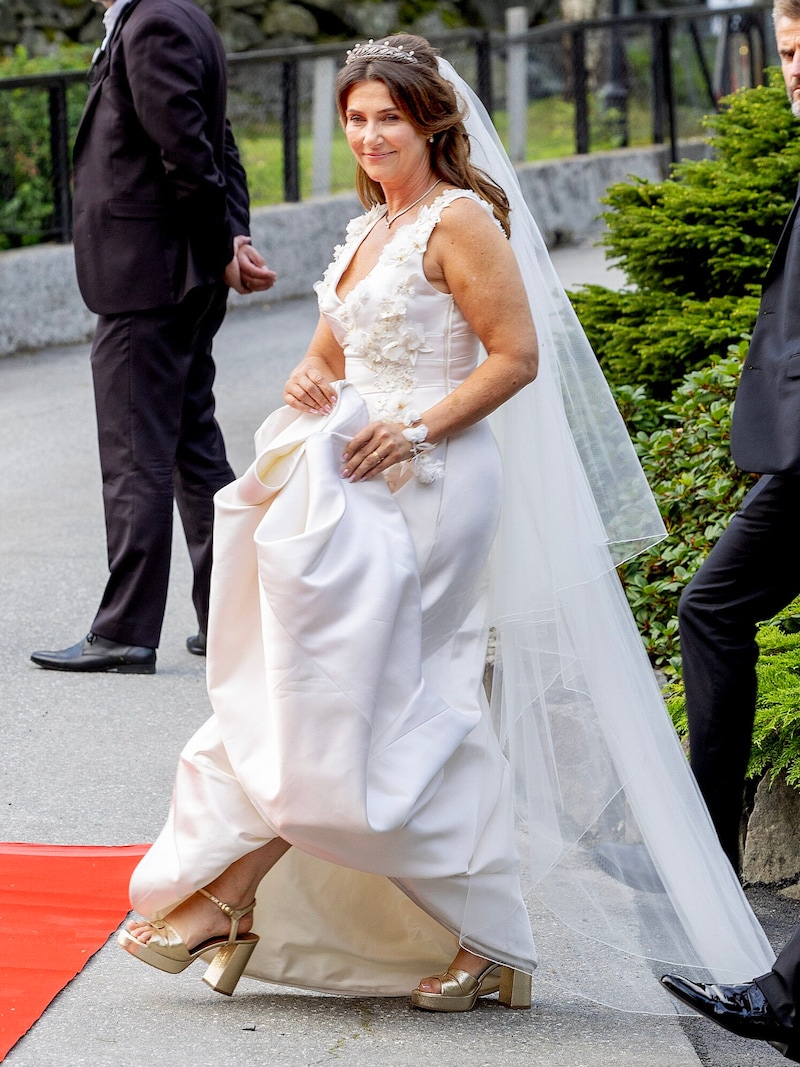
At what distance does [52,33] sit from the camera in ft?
75.3

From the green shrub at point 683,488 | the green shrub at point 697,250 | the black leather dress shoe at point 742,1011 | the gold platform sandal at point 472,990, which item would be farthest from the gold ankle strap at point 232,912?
the green shrub at point 697,250

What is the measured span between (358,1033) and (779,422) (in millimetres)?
1519

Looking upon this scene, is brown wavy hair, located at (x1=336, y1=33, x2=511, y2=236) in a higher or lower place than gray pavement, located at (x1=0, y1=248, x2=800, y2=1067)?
higher

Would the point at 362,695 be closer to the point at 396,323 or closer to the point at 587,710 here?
the point at 587,710

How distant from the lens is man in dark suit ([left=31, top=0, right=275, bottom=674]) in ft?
16.8

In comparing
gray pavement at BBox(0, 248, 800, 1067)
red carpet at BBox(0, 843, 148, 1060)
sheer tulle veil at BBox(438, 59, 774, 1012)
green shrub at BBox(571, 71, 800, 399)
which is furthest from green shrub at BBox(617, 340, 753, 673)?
red carpet at BBox(0, 843, 148, 1060)

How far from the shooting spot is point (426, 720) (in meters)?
3.06

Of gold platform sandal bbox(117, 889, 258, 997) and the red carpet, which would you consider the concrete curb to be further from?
gold platform sandal bbox(117, 889, 258, 997)

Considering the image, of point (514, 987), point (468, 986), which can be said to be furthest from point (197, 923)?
point (514, 987)

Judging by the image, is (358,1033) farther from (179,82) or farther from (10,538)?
(10,538)

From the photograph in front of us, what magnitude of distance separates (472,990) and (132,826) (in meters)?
1.31

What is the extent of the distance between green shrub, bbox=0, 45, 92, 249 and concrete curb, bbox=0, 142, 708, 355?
258 mm

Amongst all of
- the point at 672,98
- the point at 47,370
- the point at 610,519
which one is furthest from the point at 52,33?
the point at 610,519

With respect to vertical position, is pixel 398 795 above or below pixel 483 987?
above
